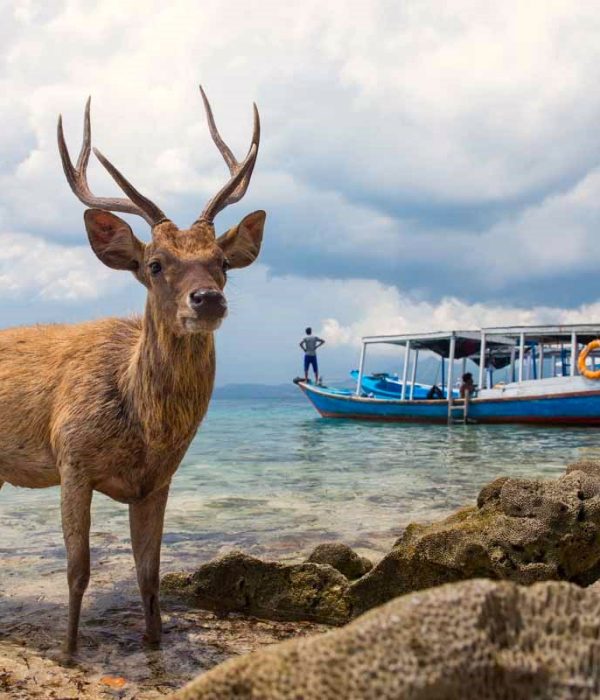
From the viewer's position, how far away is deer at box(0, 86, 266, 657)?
4316 mm

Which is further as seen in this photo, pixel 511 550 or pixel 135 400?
pixel 511 550

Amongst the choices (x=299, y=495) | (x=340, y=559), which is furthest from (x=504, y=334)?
(x=340, y=559)

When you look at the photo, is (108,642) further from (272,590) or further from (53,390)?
(53,390)

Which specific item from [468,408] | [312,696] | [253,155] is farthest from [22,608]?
[468,408]

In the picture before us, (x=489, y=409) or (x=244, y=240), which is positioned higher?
A: (x=244, y=240)

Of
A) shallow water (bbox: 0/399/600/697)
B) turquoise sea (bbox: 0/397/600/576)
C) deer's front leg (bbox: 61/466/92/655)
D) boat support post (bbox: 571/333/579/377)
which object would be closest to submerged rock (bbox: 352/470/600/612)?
shallow water (bbox: 0/399/600/697)

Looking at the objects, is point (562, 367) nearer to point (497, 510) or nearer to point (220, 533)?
point (220, 533)

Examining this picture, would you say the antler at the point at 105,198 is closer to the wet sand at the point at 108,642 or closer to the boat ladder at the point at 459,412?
the wet sand at the point at 108,642

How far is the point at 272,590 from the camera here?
16.8ft

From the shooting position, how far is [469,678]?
1.60 m

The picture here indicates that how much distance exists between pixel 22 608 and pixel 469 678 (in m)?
4.56

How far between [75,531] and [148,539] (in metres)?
0.59

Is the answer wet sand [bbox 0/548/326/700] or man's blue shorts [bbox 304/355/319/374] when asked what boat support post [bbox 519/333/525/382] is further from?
wet sand [bbox 0/548/326/700]

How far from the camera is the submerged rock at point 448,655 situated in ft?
5.21
